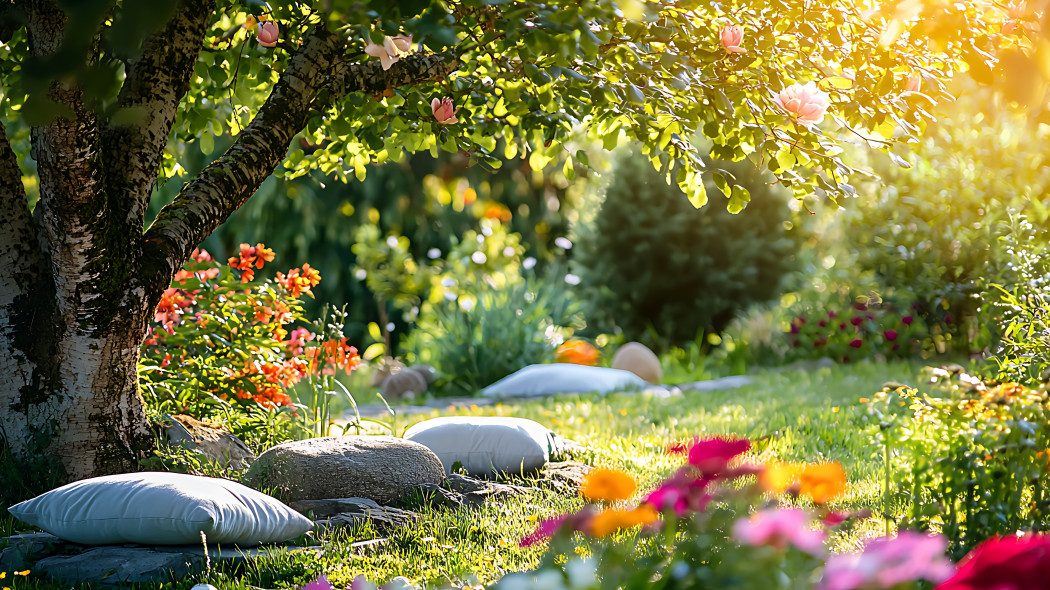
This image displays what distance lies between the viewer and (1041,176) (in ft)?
26.4

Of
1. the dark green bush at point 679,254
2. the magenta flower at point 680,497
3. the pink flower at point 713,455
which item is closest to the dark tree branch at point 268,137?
the pink flower at point 713,455

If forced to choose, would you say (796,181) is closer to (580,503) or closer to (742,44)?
(742,44)

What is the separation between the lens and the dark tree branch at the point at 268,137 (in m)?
3.26

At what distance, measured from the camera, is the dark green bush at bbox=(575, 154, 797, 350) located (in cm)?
1017

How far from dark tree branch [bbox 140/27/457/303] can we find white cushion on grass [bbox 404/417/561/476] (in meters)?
1.46

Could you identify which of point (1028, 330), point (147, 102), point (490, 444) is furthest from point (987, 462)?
point (147, 102)

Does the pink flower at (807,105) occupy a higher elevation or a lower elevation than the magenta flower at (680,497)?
higher

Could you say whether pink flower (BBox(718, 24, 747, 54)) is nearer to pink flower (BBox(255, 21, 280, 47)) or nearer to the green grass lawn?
the green grass lawn

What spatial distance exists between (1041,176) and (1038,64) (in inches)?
321

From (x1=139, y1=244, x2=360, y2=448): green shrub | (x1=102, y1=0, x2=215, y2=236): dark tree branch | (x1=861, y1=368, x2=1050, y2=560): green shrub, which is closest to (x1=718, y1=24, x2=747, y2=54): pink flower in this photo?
(x1=861, y1=368, x2=1050, y2=560): green shrub

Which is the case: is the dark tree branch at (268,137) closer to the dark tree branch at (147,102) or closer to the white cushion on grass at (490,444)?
the dark tree branch at (147,102)

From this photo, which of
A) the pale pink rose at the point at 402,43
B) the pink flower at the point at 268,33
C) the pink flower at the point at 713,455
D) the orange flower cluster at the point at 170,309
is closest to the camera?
the pink flower at the point at 713,455

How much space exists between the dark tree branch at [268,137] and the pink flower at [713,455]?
79.5 inches

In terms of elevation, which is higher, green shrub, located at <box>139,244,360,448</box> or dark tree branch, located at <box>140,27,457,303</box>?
dark tree branch, located at <box>140,27,457,303</box>
